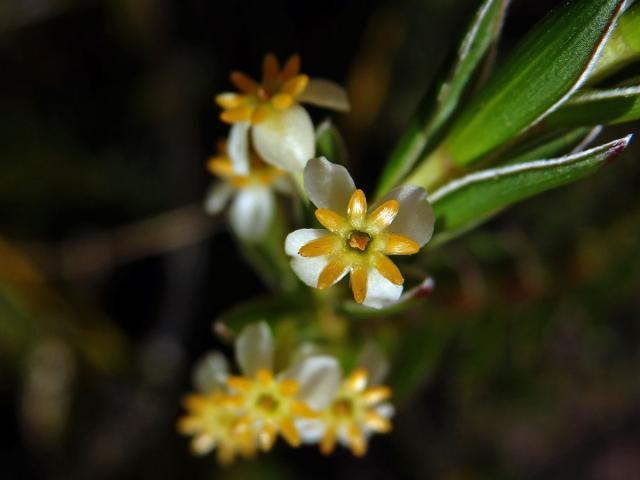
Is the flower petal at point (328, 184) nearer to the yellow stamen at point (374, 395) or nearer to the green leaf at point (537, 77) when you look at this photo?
the green leaf at point (537, 77)

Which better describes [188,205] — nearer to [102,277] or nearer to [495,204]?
[102,277]

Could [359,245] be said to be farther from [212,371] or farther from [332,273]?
[212,371]

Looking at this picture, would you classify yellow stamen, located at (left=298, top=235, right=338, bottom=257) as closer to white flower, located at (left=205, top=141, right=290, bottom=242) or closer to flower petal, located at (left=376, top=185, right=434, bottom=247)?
flower petal, located at (left=376, top=185, right=434, bottom=247)

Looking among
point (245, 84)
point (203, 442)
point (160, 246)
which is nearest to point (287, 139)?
point (245, 84)

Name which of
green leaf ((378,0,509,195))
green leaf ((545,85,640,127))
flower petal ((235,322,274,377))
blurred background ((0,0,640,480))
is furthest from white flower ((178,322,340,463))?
blurred background ((0,0,640,480))

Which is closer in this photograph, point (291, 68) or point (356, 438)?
point (291, 68)

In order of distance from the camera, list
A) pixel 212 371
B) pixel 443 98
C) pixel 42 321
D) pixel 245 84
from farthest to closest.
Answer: pixel 42 321, pixel 212 371, pixel 245 84, pixel 443 98

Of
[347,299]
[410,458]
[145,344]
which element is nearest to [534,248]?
[347,299]
